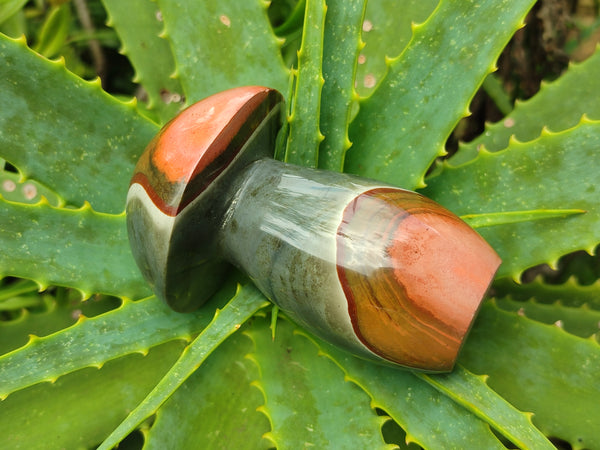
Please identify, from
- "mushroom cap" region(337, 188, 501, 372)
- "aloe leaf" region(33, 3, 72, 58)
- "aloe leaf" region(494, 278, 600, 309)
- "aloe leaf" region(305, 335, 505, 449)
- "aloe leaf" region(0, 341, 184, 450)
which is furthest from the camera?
"aloe leaf" region(33, 3, 72, 58)

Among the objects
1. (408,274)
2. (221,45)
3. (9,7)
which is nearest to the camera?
(408,274)

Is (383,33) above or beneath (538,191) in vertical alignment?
above

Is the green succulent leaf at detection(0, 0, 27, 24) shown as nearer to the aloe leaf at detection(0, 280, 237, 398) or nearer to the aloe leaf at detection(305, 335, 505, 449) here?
the aloe leaf at detection(0, 280, 237, 398)

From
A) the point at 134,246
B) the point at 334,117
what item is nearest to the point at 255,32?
the point at 334,117

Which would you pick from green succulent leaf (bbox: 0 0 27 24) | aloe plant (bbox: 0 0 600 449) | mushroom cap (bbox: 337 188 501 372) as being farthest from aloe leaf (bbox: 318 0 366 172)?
green succulent leaf (bbox: 0 0 27 24)

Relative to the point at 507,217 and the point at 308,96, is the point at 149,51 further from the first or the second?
the point at 507,217

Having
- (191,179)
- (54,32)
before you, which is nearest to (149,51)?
(54,32)

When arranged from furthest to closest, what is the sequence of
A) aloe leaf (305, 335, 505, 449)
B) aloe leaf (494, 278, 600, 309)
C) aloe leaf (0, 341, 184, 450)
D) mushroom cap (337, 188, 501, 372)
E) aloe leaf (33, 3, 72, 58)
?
aloe leaf (33, 3, 72, 58), aloe leaf (494, 278, 600, 309), aloe leaf (0, 341, 184, 450), aloe leaf (305, 335, 505, 449), mushroom cap (337, 188, 501, 372)
